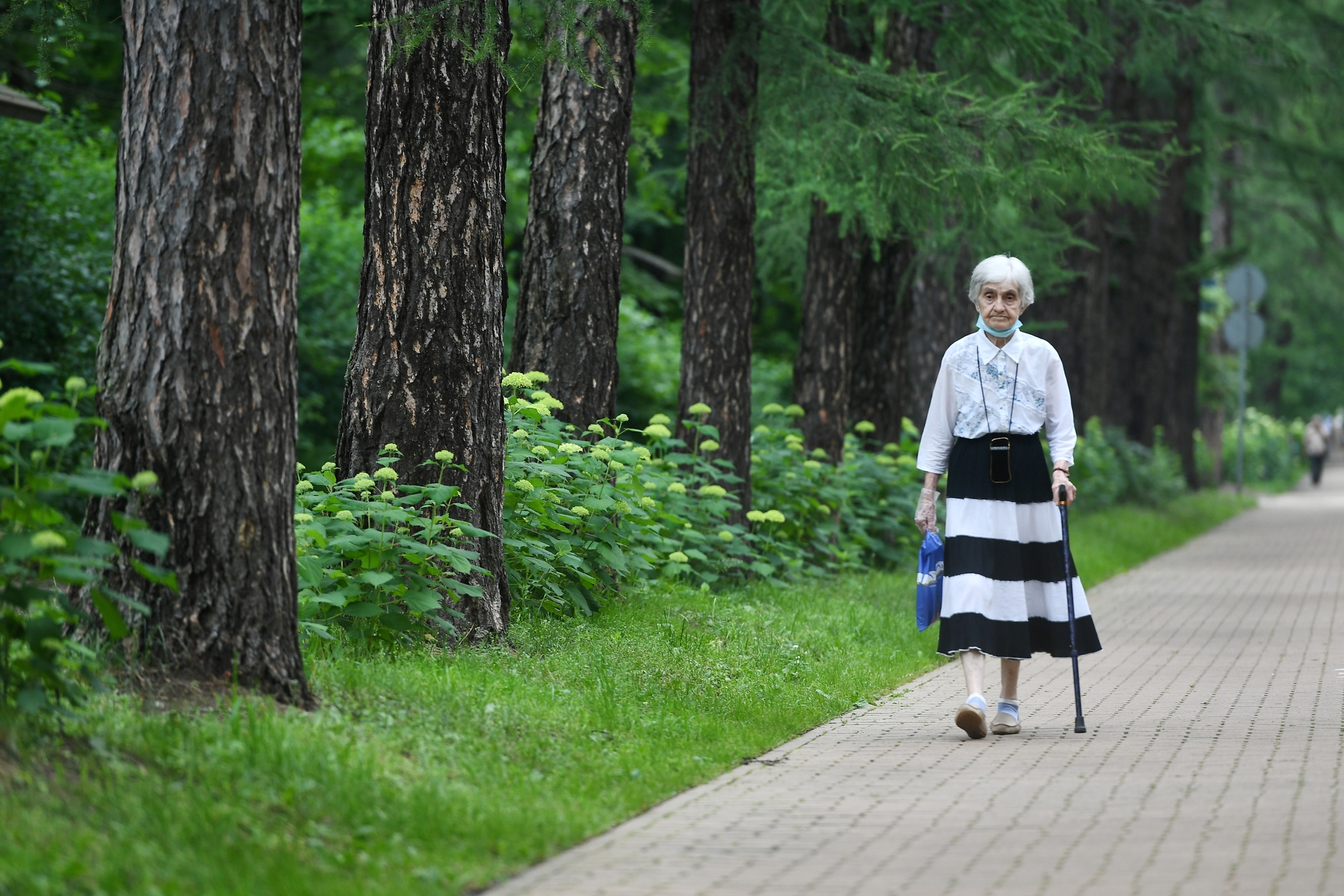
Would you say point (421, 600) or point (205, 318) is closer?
point (205, 318)

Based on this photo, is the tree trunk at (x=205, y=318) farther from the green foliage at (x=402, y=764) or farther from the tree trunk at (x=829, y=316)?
the tree trunk at (x=829, y=316)

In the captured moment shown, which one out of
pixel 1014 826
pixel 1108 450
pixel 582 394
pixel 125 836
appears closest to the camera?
pixel 125 836

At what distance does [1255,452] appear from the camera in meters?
40.2

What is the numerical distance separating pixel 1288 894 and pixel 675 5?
1043 cm

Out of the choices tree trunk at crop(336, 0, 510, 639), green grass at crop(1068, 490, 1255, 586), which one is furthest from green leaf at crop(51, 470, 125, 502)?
green grass at crop(1068, 490, 1255, 586)

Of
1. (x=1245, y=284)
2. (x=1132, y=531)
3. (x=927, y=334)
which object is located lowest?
(x=1132, y=531)

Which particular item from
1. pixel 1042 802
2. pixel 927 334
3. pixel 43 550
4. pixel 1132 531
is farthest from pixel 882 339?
pixel 43 550

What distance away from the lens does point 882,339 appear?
15164 millimetres

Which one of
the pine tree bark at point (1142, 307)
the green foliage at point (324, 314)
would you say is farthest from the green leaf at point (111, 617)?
the pine tree bark at point (1142, 307)

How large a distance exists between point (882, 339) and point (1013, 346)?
8.11 m

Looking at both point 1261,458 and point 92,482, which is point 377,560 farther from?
point 1261,458

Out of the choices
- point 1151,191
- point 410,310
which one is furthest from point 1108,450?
point 410,310

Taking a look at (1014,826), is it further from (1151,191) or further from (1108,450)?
(1108,450)

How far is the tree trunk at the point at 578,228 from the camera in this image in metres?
10.0
